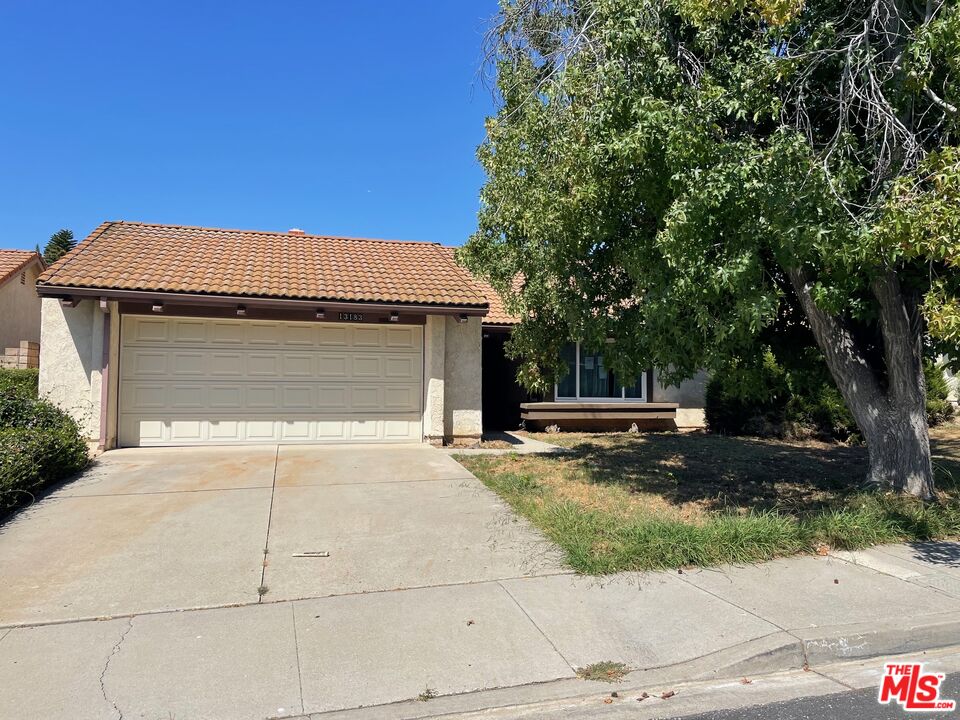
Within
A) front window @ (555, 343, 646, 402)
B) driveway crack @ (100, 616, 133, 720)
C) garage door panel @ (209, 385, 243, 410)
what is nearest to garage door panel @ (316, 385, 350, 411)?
garage door panel @ (209, 385, 243, 410)

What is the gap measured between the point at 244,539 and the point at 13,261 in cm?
1802

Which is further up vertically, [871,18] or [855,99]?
[871,18]

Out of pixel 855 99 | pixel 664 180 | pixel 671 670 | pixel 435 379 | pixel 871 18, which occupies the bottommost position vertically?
pixel 671 670

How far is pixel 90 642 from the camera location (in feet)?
13.4

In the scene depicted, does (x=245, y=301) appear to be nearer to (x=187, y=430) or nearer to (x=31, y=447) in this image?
(x=187, y=430)

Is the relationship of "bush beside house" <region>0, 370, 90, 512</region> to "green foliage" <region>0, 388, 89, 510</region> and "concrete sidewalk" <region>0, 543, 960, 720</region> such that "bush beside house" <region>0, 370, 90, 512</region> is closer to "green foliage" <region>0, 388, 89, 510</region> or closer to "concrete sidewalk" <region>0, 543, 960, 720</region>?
"green foliage" <region>0, 388, 89, 510</region>

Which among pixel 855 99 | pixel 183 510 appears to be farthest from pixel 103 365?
pixel 855 99

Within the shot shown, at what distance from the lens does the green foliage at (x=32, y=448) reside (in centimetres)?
682

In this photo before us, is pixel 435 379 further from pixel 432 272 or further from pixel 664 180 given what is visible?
pixel 664 180

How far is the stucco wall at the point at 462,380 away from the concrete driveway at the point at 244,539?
9.86 feet

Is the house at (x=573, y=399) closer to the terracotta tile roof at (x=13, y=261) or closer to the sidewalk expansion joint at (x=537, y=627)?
the sidewalk expansion joint at (x=537, y=627)

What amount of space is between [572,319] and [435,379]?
Answer: 433cm

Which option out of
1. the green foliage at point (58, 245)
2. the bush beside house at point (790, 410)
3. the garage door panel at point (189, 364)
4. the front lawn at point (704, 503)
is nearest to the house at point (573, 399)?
the bush beside house at point (790, 410)

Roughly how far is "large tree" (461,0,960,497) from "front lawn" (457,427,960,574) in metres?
0.94
